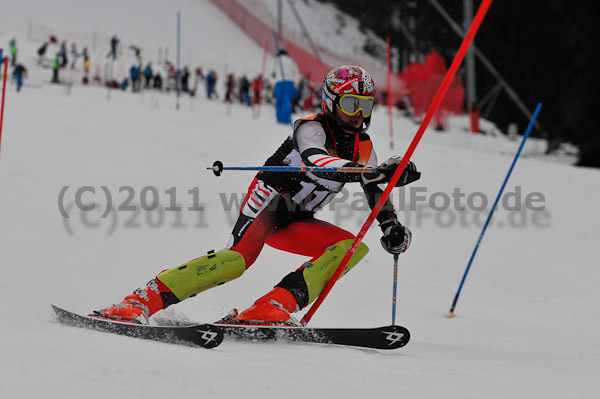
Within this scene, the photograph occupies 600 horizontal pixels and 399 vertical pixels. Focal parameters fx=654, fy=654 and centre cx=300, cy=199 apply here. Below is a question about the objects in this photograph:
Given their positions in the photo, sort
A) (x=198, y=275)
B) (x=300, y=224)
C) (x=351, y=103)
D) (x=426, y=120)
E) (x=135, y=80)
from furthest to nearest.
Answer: (x=135, y=80) < (x=300, y=224) < (x=351, y=103) < (x=198, y=275) < (x=426, y=120)

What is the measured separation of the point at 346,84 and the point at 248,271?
3174 mm

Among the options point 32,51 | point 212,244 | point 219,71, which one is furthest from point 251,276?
point 219,71

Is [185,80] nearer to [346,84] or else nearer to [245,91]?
[245,91]

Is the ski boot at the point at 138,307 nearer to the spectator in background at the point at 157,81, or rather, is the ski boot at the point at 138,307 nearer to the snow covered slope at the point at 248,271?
the snow covered slope at the point at 248,271

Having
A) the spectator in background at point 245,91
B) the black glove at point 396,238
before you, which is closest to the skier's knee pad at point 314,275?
the black glove at point 396,238

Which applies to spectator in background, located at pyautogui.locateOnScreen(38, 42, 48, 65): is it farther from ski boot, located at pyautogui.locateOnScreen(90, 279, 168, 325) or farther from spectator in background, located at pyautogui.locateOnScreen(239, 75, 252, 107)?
ski boot, located at pyautogui.locateOnScreen(90, 279, 168, 325)

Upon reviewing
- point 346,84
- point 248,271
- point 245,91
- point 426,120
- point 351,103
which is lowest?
point 248,271

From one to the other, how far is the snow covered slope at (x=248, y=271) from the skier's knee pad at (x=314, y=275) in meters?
0.48

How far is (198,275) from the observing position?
361 centimetres

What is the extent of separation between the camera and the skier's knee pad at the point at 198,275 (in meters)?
3.60

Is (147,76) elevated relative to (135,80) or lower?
elevated

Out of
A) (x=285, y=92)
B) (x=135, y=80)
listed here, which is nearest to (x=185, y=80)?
(x=135, y=80)

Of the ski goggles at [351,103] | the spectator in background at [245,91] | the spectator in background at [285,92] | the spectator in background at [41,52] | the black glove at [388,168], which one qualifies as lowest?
the black glove at [388,168]

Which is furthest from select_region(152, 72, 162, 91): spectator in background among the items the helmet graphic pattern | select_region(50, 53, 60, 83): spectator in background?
the helmet graphic pattern
